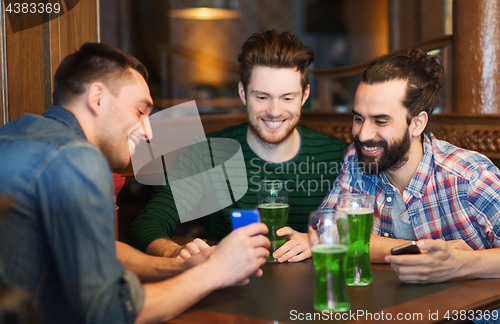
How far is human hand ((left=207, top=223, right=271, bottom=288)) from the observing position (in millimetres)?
1112

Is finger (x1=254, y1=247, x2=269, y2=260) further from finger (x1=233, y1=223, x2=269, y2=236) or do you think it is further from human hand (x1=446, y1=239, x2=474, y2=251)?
human hand (x1=446, y1=239, x2=474, y2=251)

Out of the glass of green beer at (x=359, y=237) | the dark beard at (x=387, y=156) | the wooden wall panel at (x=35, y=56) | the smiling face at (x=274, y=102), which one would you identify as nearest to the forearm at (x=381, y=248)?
the glass of green beer at (x=359, y=237)

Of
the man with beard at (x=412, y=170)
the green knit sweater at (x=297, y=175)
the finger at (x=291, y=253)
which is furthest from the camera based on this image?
the green knit sweater at (x=297, y=175)

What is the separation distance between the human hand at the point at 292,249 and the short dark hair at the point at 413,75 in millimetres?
672

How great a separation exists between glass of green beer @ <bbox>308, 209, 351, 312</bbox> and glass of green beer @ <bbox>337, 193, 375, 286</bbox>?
0.59 ft

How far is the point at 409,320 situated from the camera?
3.35ft

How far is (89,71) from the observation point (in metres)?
1.23

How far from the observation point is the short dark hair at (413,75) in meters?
1.83

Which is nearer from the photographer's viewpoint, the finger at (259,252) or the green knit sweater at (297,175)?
the finger at (259,252)

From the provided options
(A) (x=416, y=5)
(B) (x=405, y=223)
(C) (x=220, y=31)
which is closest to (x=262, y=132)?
(B) (x=405, y=223)

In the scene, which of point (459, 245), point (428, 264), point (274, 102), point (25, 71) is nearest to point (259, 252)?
point (428, 264)

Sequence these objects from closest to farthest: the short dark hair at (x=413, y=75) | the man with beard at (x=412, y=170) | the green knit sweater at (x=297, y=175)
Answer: the man with beard at (x=412, y=170) → the short dark hair at (x=413, y=75) → the green knit sweater at (x=297, y=175)

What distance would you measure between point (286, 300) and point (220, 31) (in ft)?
23.3

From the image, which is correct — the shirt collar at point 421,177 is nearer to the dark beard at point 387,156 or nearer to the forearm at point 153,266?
the dark beard at point 387,156
